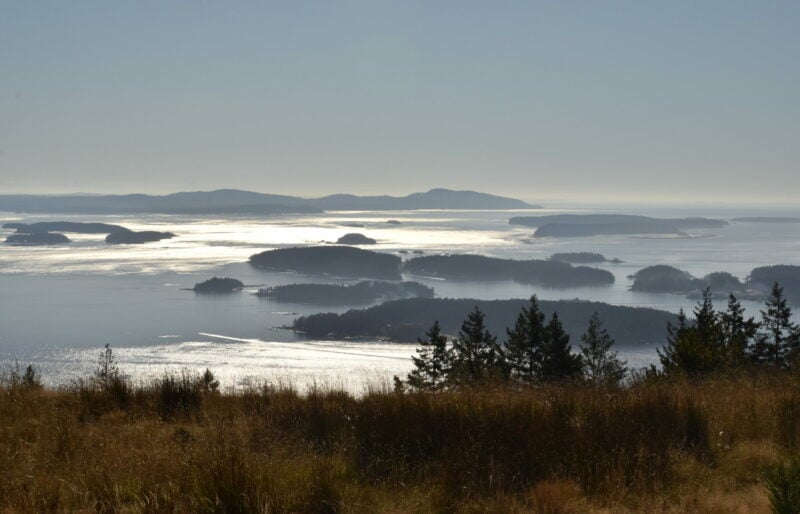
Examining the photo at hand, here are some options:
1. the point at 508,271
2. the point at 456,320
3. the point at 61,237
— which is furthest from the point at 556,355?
the point at 61,237

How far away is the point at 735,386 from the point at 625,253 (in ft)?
600

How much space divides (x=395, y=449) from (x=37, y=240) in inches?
7207

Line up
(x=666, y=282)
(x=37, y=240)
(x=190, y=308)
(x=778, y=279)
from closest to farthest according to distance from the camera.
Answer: (x=190, y=308), (x=778, y=279), (x=666, y=282), (x=37, y=240)

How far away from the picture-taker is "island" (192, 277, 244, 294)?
96.9m

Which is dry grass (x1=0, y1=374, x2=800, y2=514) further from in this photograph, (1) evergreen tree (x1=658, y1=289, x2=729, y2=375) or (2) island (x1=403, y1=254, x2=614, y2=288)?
(2) island (x1=403, y1=254, x2=614, y2=288)

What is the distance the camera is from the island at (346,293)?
103 m

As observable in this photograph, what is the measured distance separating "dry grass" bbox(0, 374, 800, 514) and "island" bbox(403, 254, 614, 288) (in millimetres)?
116595

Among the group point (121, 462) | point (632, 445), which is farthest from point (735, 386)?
point (121, 462)

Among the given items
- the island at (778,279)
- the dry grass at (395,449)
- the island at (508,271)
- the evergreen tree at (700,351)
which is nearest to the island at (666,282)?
the island at (508,271)

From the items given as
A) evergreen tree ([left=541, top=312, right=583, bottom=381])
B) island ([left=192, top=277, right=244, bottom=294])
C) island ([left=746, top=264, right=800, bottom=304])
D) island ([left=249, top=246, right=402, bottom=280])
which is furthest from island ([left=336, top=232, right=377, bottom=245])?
evergreen tree ([left=541, top=312, right=583, bottom=381])

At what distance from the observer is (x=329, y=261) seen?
14050cm

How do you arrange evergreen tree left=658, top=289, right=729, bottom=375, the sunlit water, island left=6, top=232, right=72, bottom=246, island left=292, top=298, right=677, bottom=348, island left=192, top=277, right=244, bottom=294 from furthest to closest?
island left=6, top=232, right=72, bottom=246 < island left=192, top=277, right=244, bottom=294 < island left=292, top=298, right=677, bottom=348 < the sunlit water < evergreen tree left=658, top=289, right=729, bottom=375

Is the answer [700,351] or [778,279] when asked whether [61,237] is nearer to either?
[778,279]

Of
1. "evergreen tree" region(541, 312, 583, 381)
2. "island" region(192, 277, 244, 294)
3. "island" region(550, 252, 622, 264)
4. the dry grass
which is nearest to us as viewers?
the dry grass
